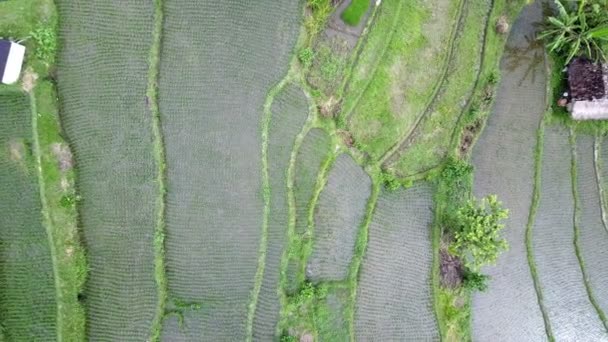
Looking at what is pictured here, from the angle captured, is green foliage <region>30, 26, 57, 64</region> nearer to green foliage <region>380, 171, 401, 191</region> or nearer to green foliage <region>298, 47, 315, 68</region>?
green foliage <region>298, 47, 315, 68</region>

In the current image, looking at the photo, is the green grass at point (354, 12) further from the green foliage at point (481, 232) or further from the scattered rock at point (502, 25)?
the green foliage at point (481, 232)

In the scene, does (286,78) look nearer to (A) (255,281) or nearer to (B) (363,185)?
(B) (363,185)

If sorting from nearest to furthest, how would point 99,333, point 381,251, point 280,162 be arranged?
1. point 99,333
2. point 280,162
3. point 381,251

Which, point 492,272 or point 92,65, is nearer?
point 92,65

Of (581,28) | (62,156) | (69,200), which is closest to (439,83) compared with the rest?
(581,28)

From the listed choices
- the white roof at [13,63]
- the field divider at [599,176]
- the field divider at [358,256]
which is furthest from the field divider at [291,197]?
the field divider at [599,176]

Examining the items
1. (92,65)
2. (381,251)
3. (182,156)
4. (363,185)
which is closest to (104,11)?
(92,65)

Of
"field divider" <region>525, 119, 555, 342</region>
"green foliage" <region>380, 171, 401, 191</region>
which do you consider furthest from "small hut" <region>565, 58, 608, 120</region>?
"green foliage" <region>380, 171, 401, 191</region>
